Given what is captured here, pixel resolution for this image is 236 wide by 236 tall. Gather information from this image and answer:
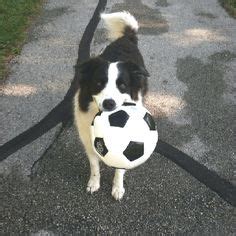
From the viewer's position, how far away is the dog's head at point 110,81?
9.82 feet

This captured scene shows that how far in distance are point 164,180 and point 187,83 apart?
1891 mm

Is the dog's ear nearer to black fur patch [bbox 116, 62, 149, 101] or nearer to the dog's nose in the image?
black fur patch [bbox 116, 62, 149, 101]

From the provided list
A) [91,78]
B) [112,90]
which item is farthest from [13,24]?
[112,90]

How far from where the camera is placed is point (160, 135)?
4.40 m

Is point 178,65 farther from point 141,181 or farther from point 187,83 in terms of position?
point 141,181

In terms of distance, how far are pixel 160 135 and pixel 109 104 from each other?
5.06ft

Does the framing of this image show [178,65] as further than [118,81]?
Yes

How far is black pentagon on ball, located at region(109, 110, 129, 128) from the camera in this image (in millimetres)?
2990

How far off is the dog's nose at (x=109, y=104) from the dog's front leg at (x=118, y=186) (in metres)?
0.81

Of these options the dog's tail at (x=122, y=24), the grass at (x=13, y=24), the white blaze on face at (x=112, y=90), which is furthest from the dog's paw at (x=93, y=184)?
the grass at (x=13, y=24)

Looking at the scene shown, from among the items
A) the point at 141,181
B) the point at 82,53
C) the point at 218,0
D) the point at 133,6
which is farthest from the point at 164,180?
the point at 218,0

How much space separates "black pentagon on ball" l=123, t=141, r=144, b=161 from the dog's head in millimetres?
301

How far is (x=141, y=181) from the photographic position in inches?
151

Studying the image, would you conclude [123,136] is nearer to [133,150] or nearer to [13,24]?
[133,150]
